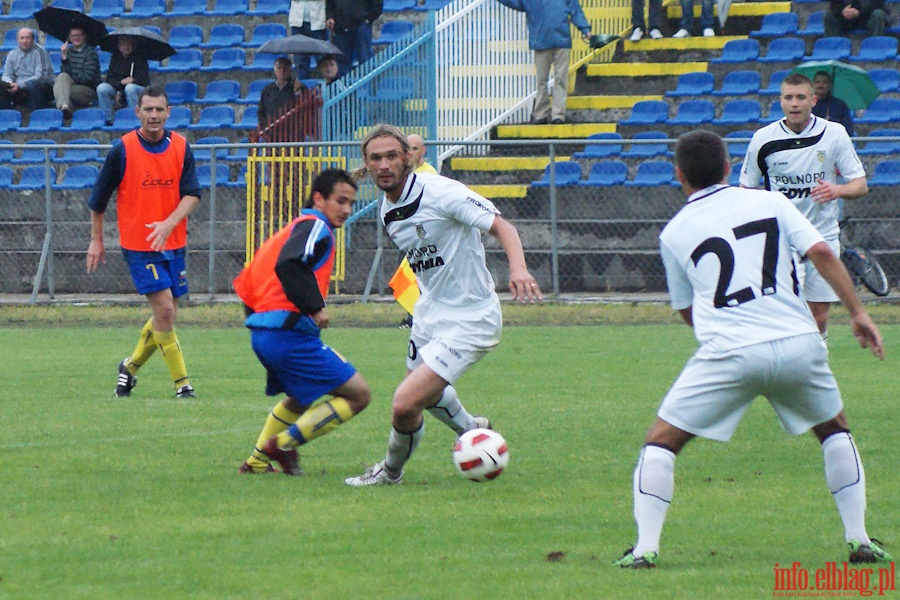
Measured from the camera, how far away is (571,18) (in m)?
20.5

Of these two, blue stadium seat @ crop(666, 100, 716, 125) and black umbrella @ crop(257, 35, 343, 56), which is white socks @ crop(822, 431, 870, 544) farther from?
black umbrella @ crop(257, 35, 343, 56)

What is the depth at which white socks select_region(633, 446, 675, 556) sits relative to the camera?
15.9 feet

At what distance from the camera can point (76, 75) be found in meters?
21.3

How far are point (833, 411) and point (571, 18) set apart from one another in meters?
16.2

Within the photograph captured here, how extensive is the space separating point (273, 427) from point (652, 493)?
9.67 ft

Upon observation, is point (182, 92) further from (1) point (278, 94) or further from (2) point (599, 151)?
(2) point (599, 151)

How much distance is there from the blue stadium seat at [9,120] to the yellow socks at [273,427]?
15.6 meters

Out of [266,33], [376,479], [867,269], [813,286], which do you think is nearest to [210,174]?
[266,33]

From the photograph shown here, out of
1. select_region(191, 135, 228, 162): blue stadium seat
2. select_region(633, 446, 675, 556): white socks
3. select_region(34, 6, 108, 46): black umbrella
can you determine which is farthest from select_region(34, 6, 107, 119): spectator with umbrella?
select_region(633, 446, 675, 556): white socks

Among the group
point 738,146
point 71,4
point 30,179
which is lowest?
point 30,179

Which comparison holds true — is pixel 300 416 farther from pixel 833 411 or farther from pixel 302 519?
pixel 833 411

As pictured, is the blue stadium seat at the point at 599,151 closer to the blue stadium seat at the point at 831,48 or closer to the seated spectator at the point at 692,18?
the blue stadium seat at the point at 831,48

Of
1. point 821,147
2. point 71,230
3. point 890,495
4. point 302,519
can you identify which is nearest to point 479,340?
point 302,519

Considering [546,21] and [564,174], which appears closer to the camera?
[564,174]
